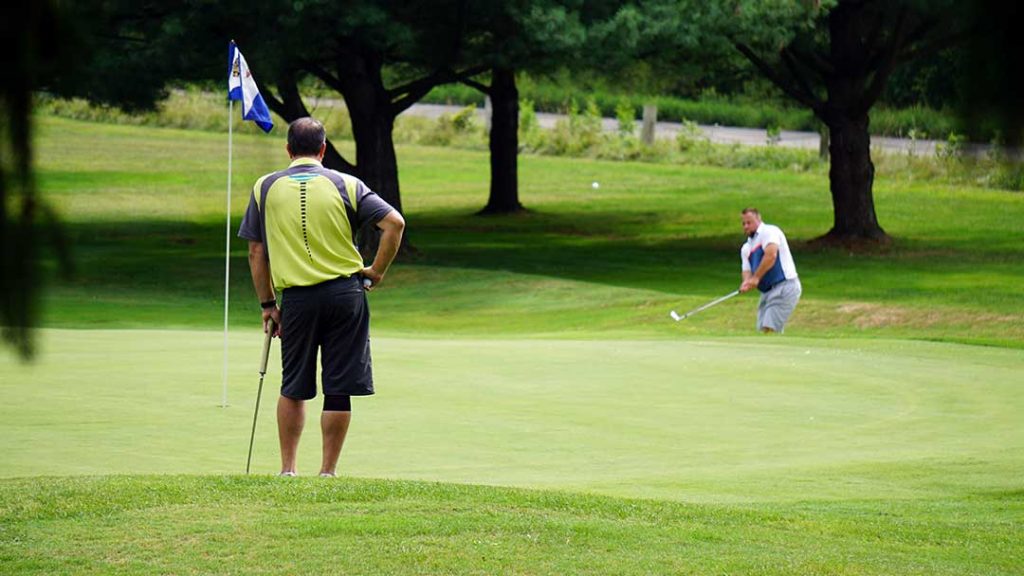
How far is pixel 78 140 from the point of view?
6234 cm

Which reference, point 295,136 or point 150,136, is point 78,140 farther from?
point 295,136

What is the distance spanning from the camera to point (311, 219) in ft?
26.0

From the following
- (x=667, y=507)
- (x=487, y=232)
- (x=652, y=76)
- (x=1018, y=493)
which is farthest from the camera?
(x=487, y=232)

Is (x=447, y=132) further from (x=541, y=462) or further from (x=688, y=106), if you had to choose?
(x=541, y=462)

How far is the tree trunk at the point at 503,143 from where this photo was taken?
130ft

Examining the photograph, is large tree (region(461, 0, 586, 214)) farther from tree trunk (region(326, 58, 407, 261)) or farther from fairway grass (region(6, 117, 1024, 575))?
fairway grass (region(6, 117, 1024, 575))

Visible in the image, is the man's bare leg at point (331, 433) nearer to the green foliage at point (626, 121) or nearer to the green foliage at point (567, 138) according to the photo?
the green foliage at point (567, 138)

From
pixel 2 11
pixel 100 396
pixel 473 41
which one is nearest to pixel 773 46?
pixel 473 41

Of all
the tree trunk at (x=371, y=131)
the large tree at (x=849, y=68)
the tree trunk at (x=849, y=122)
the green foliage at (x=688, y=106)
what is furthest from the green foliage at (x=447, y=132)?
the tree trunk at (x=371, y=131)

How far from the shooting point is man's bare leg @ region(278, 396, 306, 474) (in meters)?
8.21

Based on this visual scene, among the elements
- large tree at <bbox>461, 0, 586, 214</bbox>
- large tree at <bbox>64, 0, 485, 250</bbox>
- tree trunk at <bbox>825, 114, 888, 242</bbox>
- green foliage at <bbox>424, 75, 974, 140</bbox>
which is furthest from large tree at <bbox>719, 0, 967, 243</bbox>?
green foliage at <bbox>424, 75, 974, 140</bbox>

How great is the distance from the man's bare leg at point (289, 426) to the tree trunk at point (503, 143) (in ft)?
95.8

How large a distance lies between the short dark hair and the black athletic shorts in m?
0.71

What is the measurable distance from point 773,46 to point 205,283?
11234 mm
